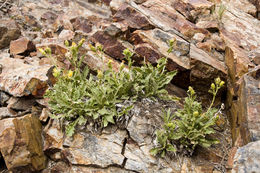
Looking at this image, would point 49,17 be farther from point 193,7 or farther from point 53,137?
point 53,137

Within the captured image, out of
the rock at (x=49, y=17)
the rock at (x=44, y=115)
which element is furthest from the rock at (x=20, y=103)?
the rock at (x=49, y=17)

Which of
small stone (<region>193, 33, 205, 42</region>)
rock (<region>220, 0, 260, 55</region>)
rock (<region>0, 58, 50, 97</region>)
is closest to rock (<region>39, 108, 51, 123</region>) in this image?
rock (<region>0, 58, 50, 97</region>)

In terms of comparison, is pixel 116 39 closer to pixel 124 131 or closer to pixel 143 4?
pixel 143 4

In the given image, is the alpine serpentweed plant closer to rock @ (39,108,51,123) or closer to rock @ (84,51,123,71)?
rock @ (39,108,51,123)

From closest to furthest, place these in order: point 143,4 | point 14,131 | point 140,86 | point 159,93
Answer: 1. point 14,131
2. point 140,86
3. point 159,93
4. point 143,4

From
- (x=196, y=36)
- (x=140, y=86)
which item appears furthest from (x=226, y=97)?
(x=140, y=86)

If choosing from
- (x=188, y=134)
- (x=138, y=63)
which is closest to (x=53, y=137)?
(x=188, y=134)

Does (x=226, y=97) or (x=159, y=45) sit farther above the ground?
(x=159, y=45)

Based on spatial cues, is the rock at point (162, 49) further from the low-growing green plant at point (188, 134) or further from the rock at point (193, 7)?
the low-growing green plant at point (188, 134)
